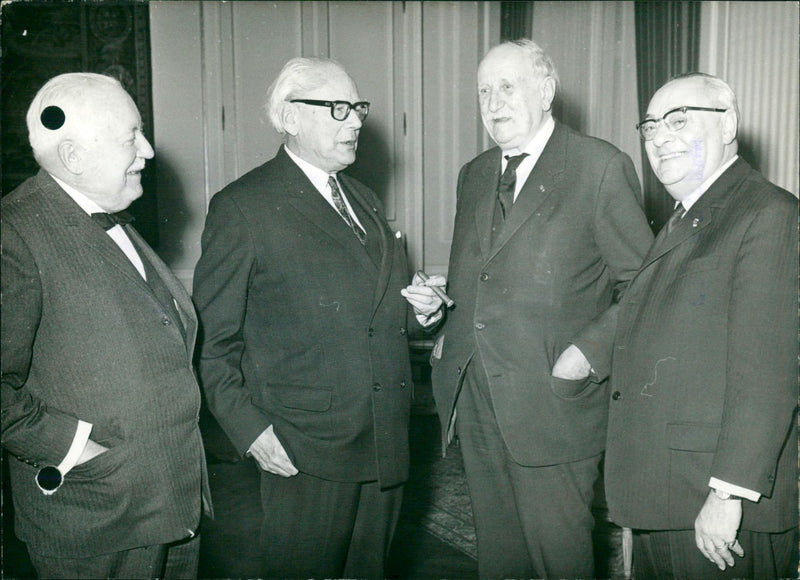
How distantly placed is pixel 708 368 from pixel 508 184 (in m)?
0.84

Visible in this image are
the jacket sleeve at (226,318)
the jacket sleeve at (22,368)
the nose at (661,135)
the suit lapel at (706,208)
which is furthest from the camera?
the jacket sleeve at (226,318)

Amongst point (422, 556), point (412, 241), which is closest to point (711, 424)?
point (422, 556)

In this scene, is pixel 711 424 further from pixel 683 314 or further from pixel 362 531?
pixel 362 531

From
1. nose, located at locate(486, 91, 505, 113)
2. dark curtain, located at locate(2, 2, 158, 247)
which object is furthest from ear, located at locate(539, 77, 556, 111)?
dark curtain, located at locate(2, 2, 158, 247)

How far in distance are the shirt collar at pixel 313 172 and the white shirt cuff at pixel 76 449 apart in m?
0.97

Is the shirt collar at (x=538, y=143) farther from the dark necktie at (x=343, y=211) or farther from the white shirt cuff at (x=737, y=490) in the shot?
the white shirt cuff at (x=737, y=490)

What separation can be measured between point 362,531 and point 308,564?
183mm

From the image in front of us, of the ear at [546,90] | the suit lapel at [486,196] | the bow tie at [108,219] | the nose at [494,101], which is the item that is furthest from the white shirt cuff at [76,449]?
the ear at [546,90]

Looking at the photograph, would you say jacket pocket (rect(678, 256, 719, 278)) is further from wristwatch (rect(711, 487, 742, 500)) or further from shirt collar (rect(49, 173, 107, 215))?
shirt collar (rect(49, 173, 107, 215))

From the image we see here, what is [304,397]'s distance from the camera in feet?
6.54

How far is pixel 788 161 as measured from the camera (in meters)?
4.94

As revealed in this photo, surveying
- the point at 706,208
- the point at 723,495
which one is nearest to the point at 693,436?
the point at 723,495

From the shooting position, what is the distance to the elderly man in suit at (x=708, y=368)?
1528mm

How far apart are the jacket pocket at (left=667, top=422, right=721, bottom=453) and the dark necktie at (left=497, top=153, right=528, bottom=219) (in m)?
0.82
